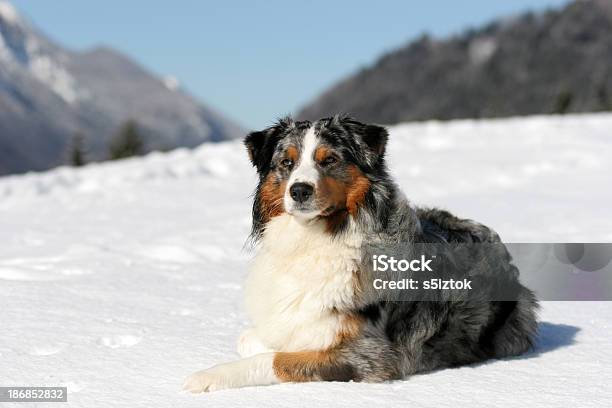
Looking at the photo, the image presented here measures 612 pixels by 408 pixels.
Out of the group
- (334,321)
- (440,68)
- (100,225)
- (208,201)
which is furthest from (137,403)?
(440,68)

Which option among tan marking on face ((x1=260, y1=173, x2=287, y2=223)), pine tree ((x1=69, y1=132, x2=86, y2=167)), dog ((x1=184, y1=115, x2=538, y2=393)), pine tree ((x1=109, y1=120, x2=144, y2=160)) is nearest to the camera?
dog ((x1=184, y1=115, x2=538, y2=393))

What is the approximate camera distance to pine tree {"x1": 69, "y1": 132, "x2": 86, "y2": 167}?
52781 millimetres

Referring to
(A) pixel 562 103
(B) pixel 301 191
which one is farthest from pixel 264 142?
(A) pixel 562 103

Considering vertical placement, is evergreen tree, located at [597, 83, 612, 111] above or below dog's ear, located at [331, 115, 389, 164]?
above

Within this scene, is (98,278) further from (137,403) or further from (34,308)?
(137,403)

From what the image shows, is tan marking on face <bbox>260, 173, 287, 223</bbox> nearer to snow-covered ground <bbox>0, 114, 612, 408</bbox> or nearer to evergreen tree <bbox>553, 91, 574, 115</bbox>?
snow-covered ground <bbox>0, 114, 612, 408</bbox>

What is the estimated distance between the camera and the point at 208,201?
15.7 m

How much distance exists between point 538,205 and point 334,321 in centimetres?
960

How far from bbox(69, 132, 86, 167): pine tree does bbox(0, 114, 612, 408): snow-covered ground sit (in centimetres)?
3412

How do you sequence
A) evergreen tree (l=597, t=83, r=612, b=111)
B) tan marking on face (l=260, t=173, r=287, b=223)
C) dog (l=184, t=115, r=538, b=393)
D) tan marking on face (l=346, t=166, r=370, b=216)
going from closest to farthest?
1. dog (l=184, t=115, r=538, b=393)
2. tan marking on face (l=346, t=166, r=370, b=216)
3. tan marking on face (l=260, t=173, r=287, b=223)
4. evergreen tree (l=597, t=83, r=612, b=111)

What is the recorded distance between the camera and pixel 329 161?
494 centimetres

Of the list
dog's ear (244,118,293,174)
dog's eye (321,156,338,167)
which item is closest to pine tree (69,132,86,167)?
dog's ear (244,118,293,174)

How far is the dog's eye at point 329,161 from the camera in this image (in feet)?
16.1

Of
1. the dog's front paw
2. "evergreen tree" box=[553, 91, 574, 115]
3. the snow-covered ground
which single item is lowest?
the dog's front paw
